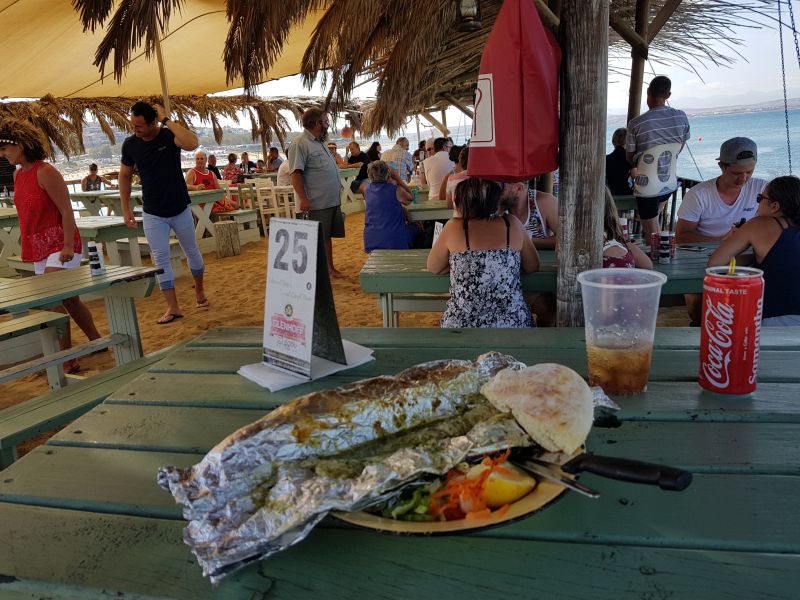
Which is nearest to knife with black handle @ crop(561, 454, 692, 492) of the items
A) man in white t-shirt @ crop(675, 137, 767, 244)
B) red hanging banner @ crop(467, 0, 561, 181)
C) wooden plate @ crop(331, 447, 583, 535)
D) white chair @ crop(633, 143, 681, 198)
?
wooden plate @ crop(331, 447, 583, 535)

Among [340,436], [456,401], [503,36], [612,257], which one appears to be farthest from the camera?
[612,257]

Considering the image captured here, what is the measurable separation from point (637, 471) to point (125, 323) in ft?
11.3

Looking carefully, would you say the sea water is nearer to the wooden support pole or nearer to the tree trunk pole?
the wooden support pole

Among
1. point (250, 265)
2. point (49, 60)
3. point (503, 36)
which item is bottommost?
point (250, 265)

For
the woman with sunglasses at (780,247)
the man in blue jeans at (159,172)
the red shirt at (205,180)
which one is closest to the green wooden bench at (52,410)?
the man in blue jeans at (159,172)

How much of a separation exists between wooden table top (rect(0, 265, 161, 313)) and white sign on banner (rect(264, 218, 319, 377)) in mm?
1874

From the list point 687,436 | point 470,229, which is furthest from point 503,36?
point 687,436

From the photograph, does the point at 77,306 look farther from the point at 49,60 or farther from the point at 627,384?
the point at 49,60

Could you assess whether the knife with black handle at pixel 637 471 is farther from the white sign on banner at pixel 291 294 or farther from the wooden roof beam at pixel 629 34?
the wooden roof beam at pixel 629 34

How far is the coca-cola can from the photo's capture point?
111cm

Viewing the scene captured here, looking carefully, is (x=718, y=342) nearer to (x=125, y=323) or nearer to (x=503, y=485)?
(x=503, y=485)

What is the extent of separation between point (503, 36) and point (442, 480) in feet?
5.48

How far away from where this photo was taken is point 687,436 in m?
1.07

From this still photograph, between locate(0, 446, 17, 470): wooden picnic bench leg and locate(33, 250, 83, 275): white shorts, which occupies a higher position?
locate(33, 250, 83, 275): white shorts
